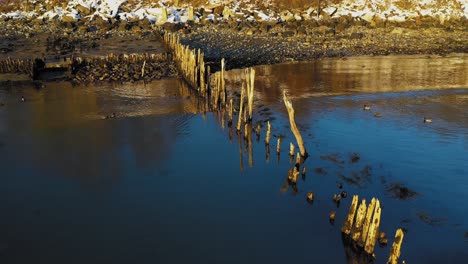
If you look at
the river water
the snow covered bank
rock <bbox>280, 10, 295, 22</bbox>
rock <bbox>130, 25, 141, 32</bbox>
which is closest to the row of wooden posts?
the river water

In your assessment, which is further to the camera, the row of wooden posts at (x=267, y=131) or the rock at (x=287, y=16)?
the rock at (x=287, y=16)

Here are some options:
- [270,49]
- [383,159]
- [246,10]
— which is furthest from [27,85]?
[246,10]

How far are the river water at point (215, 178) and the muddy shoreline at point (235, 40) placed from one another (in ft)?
29.3

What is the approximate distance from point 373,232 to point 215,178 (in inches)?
211

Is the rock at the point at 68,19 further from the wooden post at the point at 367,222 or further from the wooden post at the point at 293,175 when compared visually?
the wooden post at the point at 367,222

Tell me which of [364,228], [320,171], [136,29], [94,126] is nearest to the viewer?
[364,228]

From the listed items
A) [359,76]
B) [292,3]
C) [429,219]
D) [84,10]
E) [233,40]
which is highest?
[292,3]

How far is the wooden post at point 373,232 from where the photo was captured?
26.0 ft

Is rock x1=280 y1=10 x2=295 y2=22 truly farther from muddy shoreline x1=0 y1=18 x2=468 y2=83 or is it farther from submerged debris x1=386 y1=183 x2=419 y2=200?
submerged debris x1=386 y1=183 x2=419 y2=200

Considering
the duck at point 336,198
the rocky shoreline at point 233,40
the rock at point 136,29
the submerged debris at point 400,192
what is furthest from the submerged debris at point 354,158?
the rock at point 136,29

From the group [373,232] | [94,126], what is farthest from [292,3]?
[373,232]

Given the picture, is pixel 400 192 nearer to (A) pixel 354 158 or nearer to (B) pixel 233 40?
(A) pixel 354 158

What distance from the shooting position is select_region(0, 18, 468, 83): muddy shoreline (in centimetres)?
3136

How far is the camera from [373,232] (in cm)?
816
